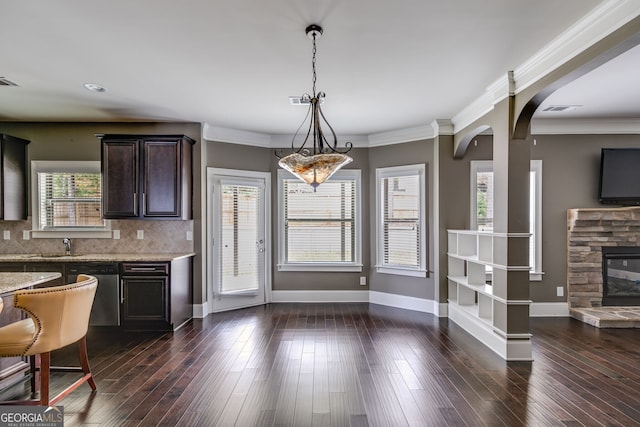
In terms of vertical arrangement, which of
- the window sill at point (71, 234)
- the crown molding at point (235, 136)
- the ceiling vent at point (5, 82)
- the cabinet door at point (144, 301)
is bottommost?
the cabinet door at point (144, 301)

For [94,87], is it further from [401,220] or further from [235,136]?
[401,220]

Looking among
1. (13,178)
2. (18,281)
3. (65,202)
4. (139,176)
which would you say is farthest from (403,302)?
(13,178)

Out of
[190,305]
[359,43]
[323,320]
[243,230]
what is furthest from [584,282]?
Answer: [190,305]

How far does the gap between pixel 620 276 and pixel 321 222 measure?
4.33 metres

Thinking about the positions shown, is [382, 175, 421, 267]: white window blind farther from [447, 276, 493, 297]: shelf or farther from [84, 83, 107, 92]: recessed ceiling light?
[84, 83, 107, 92]: recessed ceiling light

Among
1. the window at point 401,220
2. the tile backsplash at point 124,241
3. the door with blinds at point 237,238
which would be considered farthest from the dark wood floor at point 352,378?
the tile backsplash at point 124,241

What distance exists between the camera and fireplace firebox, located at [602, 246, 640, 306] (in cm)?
470

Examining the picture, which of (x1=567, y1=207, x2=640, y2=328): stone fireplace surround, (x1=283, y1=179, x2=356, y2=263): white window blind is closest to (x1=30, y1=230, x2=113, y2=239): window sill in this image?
(x1=283, y1=179, x2=356, y2=263): white window blind

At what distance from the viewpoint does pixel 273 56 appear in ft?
9.36

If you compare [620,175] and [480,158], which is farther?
[480,158]

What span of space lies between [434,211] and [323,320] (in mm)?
2230

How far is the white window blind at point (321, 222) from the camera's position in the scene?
5535 millimetres

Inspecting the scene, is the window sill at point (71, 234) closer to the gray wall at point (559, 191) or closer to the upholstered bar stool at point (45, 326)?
the upholstered bar stool at point (45, 326)

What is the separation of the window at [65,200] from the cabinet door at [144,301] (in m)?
1.23
